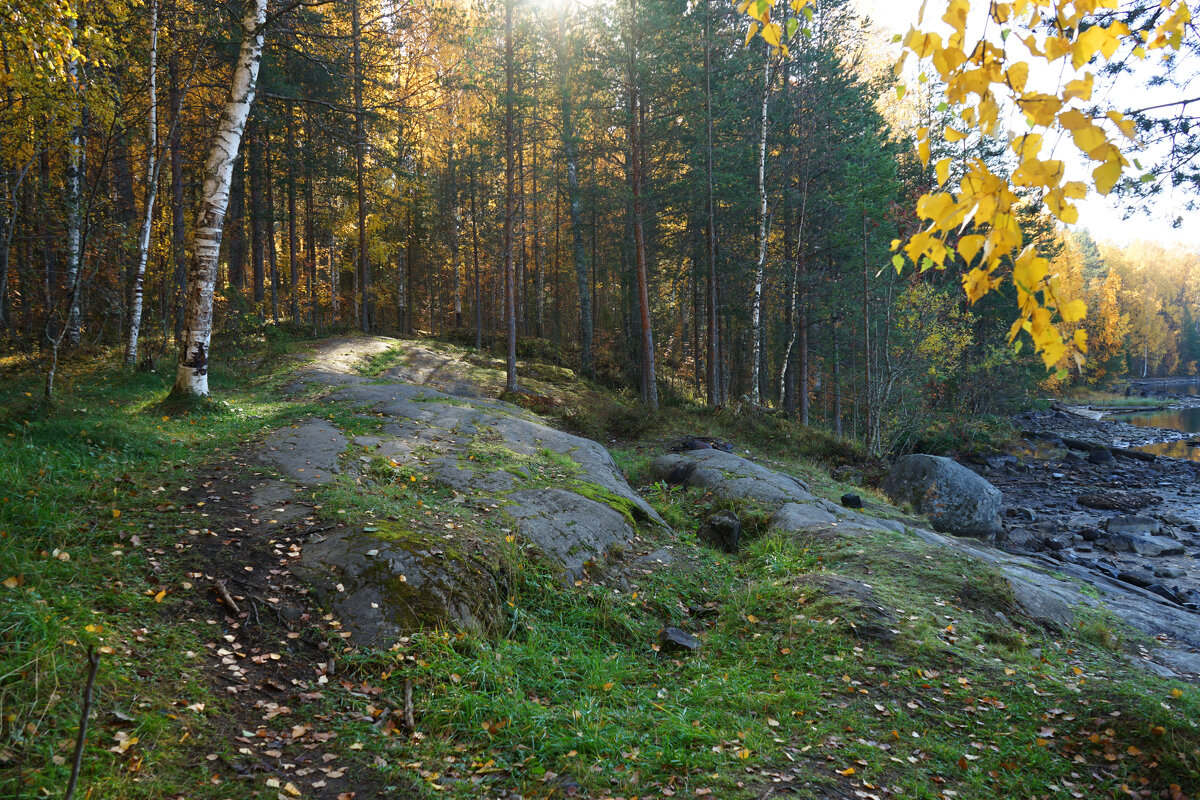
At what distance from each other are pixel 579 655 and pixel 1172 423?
146 ft

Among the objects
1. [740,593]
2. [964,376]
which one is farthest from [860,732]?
[964,376]

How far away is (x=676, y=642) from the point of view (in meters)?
4.89

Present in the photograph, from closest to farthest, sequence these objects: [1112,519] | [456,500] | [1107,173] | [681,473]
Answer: [1107,173]
[456,500]
[681,473]
[1112,519]

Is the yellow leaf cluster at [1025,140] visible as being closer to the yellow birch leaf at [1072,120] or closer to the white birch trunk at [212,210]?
the yellow birch leaf at [1072,120]

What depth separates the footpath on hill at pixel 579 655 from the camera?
10.2 feet

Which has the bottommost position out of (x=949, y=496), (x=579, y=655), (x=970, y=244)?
(x=949, y=496)

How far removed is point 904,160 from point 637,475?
1988cm

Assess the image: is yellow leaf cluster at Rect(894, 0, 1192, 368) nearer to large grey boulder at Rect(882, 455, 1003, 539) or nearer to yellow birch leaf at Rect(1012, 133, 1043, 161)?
yellow birch leaf at Rect(1012, 133, 1043, 161)

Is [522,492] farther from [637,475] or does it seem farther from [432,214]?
[432,214]

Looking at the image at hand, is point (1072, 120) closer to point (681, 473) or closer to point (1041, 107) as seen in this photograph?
point (1041, 107)

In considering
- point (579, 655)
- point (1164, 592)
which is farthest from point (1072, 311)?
point (1164, 592)

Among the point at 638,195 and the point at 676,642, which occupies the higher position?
the point at 638,195

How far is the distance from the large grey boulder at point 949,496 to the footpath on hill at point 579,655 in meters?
4.70

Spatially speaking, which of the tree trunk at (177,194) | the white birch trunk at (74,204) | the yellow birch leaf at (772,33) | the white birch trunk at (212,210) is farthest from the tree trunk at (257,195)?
the yellow birch leaf at (772,33)
